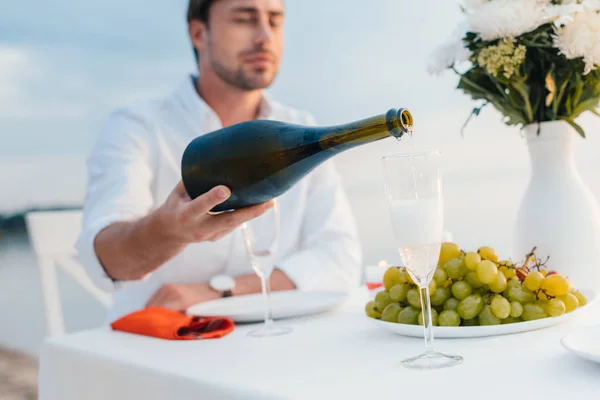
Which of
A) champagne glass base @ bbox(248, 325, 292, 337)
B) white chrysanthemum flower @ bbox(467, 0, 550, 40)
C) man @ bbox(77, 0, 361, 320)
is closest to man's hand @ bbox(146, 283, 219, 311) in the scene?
man @ bbox(77, 0, 361, 320)

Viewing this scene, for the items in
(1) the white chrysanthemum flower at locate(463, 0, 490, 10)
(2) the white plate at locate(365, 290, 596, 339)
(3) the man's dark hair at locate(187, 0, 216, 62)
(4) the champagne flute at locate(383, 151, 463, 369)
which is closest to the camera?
(4) the champagne flute at locate(383, 151, 463, 369)

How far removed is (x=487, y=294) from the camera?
0.83 metres

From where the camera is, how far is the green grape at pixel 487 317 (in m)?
0.81

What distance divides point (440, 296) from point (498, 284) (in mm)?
75

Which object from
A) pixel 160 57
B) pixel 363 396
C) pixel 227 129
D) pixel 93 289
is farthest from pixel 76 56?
pixel 363 396

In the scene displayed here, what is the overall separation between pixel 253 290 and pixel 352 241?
411mm

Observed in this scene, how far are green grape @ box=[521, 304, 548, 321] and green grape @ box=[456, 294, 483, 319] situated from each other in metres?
0.06

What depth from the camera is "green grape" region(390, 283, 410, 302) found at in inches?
34.9

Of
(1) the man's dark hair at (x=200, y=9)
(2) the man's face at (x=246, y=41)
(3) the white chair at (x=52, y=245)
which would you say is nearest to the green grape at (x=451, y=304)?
(2) the man's face at (x=246, y=41)

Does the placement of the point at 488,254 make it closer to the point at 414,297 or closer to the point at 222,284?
the point at 414,297

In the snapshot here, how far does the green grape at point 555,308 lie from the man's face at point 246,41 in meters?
1.26

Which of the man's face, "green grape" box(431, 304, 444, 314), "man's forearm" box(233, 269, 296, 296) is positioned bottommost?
"man's forearm" box(233, 269, 296, 296)

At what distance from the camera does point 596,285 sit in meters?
1.05

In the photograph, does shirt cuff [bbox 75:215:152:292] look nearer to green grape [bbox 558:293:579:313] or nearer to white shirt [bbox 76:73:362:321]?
white shirt [bbox 76:73:362:321]
